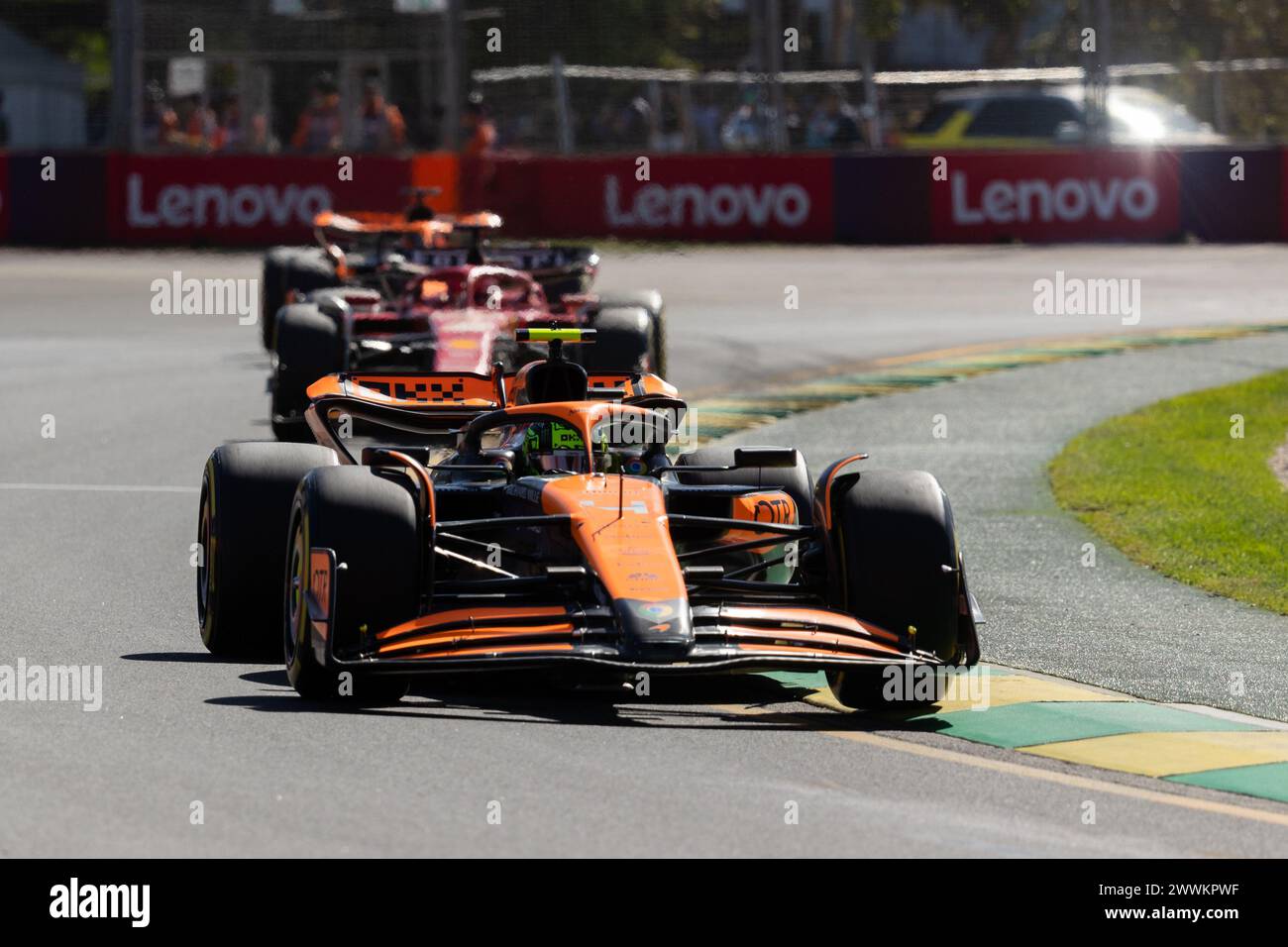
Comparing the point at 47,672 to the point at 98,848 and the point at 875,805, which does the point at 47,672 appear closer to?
the point at 98,848

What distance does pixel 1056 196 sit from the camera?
32.3 meters

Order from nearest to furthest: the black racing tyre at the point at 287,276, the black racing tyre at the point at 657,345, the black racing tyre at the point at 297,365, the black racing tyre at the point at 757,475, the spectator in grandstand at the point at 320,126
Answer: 1. the black racing tyre at the point at 757,475
2. the black racing tyre at the point at 297,365
3. the black racing tyre at the point at 657,345
4. the black racing tyre at the point at 287,276
5. the spectator in grandstand at the point at 320,126

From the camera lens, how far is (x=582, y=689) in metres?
8.52

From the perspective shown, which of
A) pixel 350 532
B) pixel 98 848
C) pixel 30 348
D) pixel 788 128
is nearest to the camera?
pixel 98 848

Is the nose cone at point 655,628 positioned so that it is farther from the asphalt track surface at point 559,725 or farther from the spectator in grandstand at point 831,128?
the spectator in grandstand at point 831,128

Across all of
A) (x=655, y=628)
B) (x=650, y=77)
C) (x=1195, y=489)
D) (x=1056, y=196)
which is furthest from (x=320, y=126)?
(x=655, y=628)

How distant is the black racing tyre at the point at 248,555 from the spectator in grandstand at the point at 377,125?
78.5 feet

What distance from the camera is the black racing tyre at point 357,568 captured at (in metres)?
7.93

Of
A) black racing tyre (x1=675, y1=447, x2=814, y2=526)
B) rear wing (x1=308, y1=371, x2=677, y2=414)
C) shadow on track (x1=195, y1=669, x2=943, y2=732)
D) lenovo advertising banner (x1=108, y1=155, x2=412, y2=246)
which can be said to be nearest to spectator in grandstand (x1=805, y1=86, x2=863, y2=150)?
lenovo advertising banner (x1=108, y1=155, x2=412, y2=246)

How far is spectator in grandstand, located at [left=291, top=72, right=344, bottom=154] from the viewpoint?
33062 millimetres

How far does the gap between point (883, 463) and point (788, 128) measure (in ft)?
60.0

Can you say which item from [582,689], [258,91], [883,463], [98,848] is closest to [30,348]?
[883,463]

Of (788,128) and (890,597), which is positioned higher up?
(788,128)

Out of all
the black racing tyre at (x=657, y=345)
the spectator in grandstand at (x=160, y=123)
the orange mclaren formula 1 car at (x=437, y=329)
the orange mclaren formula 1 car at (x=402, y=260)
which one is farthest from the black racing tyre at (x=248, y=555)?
the spectator in grandstand at (x=160, y=123)
